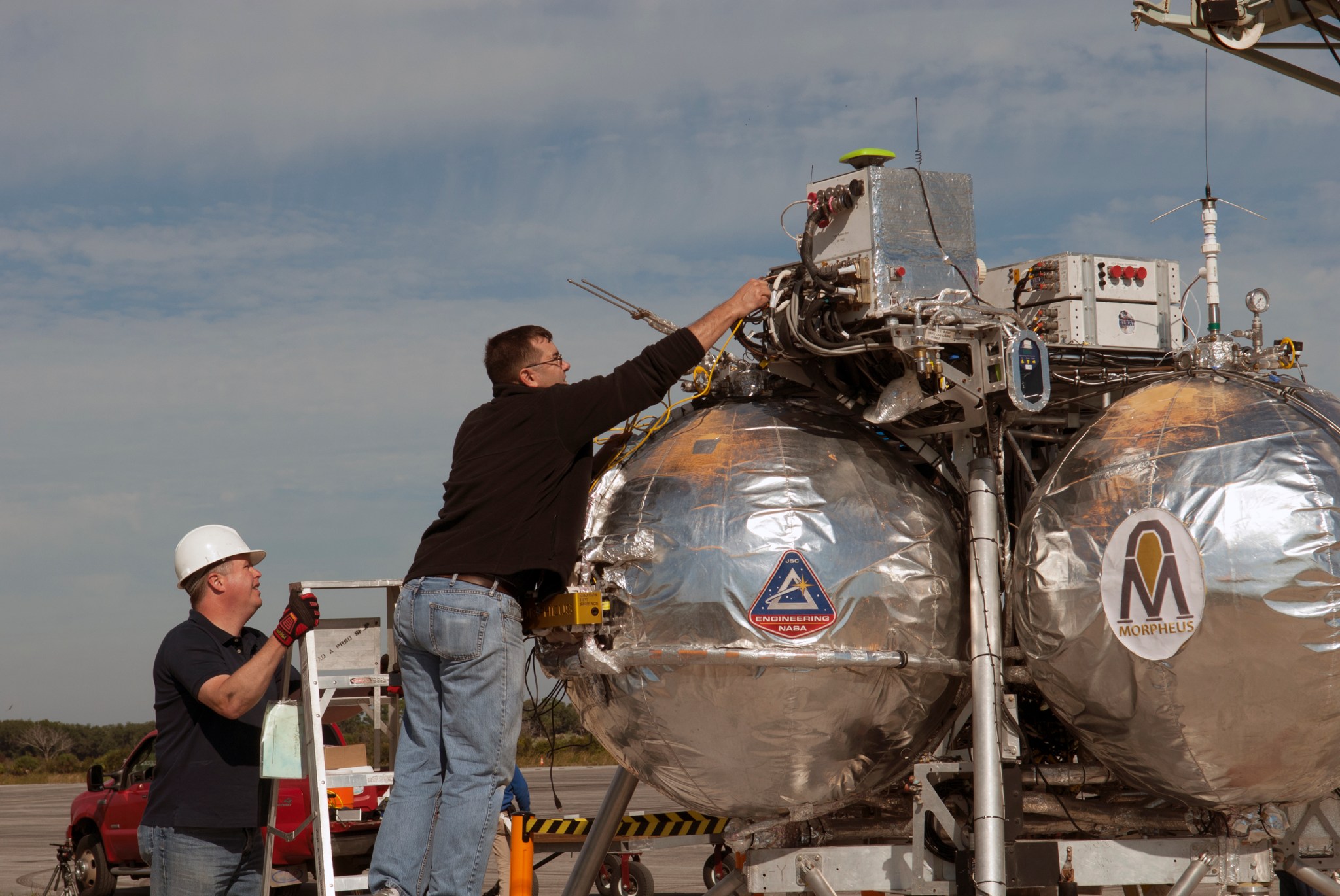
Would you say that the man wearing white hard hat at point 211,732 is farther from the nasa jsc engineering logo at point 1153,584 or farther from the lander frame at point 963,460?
the nasa jsc engineering logo at point 1153,584

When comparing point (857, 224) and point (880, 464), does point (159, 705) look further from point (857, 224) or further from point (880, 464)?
point (857, 224)

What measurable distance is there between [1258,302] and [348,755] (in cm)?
500

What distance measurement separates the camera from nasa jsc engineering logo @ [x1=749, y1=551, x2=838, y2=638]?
5.36 m

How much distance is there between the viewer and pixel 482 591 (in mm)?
5000

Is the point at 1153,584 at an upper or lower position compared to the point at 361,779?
upper

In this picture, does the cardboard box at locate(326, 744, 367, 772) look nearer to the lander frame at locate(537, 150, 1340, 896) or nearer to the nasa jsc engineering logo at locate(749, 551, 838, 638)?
the lander frame at locate(537, 150, 1340, 896)

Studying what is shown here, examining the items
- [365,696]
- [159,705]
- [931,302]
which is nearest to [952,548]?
[931,302]

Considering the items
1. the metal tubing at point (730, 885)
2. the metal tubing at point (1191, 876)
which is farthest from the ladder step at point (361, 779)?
the metal tubing at point (1191, 876)

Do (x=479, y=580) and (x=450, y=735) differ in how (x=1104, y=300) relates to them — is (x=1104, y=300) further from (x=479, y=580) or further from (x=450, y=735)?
(x=450, y=735)

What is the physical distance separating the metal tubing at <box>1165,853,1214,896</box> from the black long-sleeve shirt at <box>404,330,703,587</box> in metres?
2.81

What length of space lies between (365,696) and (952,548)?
2854 mm

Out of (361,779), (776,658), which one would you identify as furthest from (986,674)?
(361,779)

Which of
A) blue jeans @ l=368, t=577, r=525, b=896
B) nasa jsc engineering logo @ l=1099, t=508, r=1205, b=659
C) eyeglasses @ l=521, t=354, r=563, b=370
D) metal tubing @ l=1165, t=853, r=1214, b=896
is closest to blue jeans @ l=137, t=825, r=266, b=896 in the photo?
blue jeans @ l=368, t=577, r=525, b=896

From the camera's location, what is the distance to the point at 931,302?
566 centimetres
